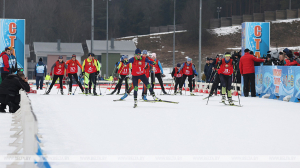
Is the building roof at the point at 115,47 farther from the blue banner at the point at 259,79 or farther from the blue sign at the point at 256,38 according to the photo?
the blue banner at the point at 259,79

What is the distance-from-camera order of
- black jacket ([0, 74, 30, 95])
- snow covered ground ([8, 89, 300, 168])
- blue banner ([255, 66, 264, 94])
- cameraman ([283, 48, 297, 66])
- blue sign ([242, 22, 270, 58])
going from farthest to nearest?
blue sign ([242, 22, 270, 58])
blue banner ([255, 66, 264, 94])
cameraman ([283, 48, 297, 66])
black jacket ([0, 74, 30, 95])
snow covered ground ([8, 89, 300, 168])

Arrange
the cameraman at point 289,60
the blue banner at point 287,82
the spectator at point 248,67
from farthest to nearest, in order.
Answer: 1. the spectator at point 248,67
2. the cameraman at point 289,60
3. the blue banner at point 287,82

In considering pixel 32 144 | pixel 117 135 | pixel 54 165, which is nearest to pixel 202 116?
pixel 117 135

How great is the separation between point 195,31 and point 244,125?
77.7 m

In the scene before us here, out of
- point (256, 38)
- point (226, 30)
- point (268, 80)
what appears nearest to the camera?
point (268, 80)

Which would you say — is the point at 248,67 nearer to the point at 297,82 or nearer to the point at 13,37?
the point at 297,82

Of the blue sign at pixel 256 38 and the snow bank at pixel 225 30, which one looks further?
the snow bank at pixel 225 30

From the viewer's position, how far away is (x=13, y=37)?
820 inches

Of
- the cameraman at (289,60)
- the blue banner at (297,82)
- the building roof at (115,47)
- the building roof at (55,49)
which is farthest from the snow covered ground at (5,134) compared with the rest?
the building roof at (115,47)

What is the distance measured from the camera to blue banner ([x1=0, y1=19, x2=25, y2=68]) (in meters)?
20.5

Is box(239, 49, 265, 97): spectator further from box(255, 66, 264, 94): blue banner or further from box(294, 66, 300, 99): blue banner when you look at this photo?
box(294, 66, 300, 99): blue banner

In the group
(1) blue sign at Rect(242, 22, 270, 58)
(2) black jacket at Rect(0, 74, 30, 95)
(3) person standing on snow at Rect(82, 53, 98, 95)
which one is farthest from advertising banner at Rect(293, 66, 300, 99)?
(2) black jacket at Rect(0, 74, 30, 95)

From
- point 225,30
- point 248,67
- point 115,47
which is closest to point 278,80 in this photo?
point 248,67

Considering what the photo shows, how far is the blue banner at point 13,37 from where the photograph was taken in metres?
20.5
